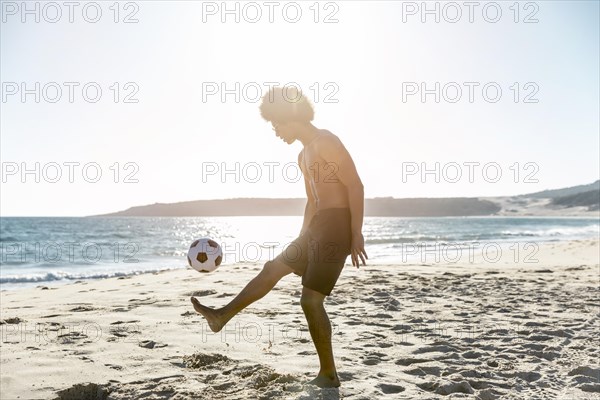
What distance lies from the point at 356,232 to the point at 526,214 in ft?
441

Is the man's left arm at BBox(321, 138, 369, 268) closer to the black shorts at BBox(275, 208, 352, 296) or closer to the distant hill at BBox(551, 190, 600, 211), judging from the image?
the black shorts at BBox(275, 208, 352, 296)

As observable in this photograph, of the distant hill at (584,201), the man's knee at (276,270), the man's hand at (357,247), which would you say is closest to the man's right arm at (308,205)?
the man's knee at (276,270)

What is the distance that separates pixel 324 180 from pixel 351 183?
19 cm

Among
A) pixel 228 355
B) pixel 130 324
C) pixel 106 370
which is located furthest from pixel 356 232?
pixel 130 324

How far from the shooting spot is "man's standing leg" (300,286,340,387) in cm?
347

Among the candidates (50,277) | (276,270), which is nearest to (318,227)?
(276,270)

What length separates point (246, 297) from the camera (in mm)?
3652

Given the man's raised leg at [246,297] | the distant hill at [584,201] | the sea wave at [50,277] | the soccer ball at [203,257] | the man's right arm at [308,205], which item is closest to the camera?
the man's raised leg at [246,297]

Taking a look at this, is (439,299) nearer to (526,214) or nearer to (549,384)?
(549,384)

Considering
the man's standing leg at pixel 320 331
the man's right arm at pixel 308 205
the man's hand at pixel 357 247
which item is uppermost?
the man's right arm at pixel 308 205

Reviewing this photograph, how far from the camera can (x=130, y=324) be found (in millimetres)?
5539

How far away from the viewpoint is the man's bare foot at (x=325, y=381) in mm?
3527

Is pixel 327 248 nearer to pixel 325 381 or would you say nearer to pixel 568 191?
pixel 325 381

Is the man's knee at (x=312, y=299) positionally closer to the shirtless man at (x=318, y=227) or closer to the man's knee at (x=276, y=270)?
the shirtless man at (x=318, y=227)
